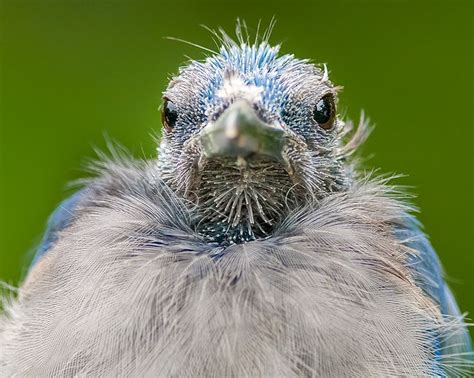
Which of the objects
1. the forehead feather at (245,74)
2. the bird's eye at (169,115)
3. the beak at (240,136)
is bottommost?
the beak at (240,136)

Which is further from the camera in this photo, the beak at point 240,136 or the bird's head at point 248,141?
the bird's head at point 248,141

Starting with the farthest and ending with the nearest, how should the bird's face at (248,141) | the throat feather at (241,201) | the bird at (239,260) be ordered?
the throat feather at (241,201), the bird's face at (248,141), the bird at (239,260)

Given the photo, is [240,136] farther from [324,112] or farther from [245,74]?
[324,112]

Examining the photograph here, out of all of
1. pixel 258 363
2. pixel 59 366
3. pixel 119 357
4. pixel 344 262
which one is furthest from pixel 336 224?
pixel 59 366

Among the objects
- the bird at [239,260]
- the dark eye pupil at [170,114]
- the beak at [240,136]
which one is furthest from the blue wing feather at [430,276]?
the dark eye pupil at [170,114]

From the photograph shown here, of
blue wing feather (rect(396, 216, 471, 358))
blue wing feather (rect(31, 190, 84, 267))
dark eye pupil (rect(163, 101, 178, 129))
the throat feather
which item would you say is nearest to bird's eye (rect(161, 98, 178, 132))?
dark eye pupil (rect(163, 101, 178, 129))

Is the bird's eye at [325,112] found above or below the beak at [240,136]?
above

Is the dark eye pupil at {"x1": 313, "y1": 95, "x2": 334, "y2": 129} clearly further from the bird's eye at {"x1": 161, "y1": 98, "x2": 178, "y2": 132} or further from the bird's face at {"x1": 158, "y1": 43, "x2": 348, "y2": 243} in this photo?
the bird's eye at {"x1": 161, "y1": 98, "x2": 178, "y2": 132}

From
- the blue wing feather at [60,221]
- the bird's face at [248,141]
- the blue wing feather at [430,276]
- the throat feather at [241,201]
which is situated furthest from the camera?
the blue wing feather at [60,221]

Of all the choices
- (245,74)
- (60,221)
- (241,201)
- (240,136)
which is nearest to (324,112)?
(245,74)

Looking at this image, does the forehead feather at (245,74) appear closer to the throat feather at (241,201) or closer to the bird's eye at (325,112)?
the bird's eye at (325,112)
